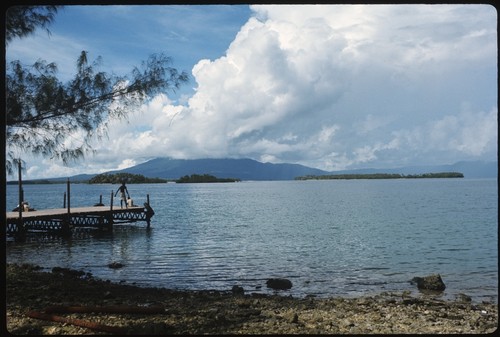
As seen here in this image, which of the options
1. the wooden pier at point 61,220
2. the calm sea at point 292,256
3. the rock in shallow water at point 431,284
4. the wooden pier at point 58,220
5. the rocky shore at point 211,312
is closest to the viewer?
the rocky shore at point 211,312

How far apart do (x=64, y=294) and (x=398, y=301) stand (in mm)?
9798

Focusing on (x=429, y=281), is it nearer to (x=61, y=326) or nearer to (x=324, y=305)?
A: (x=324, y=305)

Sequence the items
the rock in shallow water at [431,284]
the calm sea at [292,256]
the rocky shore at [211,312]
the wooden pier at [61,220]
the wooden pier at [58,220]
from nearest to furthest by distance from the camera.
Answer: the rocky shore at [211,312]
the rock in shallow water at [431,284]
the calm sea at [292,256]
the wooden pier at [58,220]
the wooden pier at [61,220]

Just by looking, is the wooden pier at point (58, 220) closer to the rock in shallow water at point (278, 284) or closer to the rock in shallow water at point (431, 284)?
the rock in shallow water at point (278, 284)

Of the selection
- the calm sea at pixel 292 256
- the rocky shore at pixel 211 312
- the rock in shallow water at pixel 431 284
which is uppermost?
the rocky shore at pixel 211 312

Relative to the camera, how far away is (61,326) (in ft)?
27.1

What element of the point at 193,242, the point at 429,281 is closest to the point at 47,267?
the point at 193,242

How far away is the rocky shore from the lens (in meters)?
8.65

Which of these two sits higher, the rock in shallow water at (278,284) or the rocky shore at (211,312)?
the rocky shore at (211,312)

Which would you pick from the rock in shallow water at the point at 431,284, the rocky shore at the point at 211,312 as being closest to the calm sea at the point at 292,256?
the rock in shallow water at the point at 431,284

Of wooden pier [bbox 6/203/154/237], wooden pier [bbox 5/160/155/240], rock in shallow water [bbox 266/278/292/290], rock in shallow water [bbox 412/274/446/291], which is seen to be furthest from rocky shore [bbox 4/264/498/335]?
wooden pier [bbox 6/203/154/237]

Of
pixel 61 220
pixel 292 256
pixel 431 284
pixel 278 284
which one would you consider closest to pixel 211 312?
pixel 278 284

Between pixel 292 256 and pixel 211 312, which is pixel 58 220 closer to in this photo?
pixel 292 256

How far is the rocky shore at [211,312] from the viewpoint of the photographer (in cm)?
865
